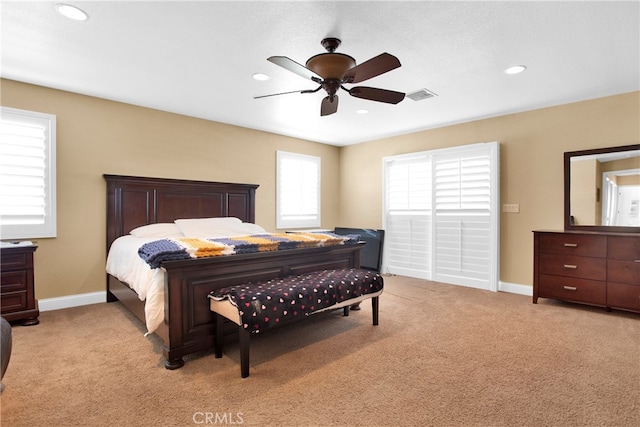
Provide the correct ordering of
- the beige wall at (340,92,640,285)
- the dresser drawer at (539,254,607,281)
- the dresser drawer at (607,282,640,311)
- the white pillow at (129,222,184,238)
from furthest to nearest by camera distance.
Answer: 1. the white pillow at (129,222,184,238)
2. the beige wall at (340,92,640,285)
3. the dresser drawer at (539,254,607,281)
4. the dresser drawer at (607,282,640,311)

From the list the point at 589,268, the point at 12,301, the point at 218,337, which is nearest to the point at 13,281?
the point at 12,301

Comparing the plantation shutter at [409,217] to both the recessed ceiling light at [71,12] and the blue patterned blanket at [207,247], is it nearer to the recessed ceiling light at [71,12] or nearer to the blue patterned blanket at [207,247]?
the blue patterned blanket at [207,247]

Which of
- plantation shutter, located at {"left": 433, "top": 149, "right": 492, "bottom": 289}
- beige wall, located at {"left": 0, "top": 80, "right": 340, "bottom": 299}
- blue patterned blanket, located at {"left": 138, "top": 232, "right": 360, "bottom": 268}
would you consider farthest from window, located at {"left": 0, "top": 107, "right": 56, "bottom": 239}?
plantation shutter, located at {"left": 433, "top": 149, "right": 492, "bottom": 289}

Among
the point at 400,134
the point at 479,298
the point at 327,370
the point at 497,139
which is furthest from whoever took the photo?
the point at 400,134

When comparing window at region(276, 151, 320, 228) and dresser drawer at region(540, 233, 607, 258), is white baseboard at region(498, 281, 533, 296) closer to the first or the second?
dresser drawer at region(540, 233, 607, 258)

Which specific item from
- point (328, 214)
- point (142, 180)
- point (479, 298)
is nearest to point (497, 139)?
point (479, 298)

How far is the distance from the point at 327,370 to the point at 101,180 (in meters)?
3.44

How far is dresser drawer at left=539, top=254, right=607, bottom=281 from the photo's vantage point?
3525mm

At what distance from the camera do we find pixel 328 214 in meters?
6.57

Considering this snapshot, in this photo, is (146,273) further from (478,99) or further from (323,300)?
(478,99)

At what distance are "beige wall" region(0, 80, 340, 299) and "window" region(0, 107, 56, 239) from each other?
91 millimetres

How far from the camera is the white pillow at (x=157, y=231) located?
3.88 m

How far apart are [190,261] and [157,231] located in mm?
1872

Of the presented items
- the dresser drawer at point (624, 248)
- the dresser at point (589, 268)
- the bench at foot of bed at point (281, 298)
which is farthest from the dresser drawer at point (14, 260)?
the dresser drawer at point (624, 248)
